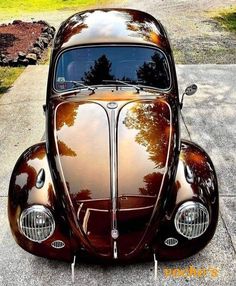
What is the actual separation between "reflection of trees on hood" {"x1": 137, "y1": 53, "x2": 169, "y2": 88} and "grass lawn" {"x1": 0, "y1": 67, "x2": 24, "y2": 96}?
4.94 metres

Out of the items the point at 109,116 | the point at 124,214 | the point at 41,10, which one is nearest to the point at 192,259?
the point at 124,214

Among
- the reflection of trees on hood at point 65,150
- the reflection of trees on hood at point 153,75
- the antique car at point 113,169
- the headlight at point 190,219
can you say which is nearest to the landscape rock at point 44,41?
the antique car at point 113,169

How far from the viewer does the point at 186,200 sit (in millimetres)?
4109

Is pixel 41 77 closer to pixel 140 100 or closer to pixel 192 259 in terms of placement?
pixel 140 100

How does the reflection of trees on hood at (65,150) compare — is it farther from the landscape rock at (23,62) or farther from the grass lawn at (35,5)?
the grass lawn at (35,5)

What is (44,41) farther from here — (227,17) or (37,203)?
(37,203)

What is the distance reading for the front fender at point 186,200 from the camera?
4.04 meters

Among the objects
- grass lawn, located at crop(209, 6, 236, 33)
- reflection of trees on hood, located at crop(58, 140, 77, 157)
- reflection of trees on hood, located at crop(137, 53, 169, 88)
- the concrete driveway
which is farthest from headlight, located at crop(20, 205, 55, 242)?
grass lawn, located at crop(209, 6, 236, 33)

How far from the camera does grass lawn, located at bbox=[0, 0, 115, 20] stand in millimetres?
18909

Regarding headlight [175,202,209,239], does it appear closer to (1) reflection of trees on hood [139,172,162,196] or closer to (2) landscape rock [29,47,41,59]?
(1) reflection of trees on hood [139,172,162,196]

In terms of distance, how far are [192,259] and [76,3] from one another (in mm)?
17729

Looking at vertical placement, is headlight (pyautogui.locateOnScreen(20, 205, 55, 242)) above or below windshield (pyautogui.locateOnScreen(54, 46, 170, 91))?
below

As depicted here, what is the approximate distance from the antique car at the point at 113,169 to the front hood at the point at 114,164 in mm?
10

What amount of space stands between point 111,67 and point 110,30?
2.37 feet
